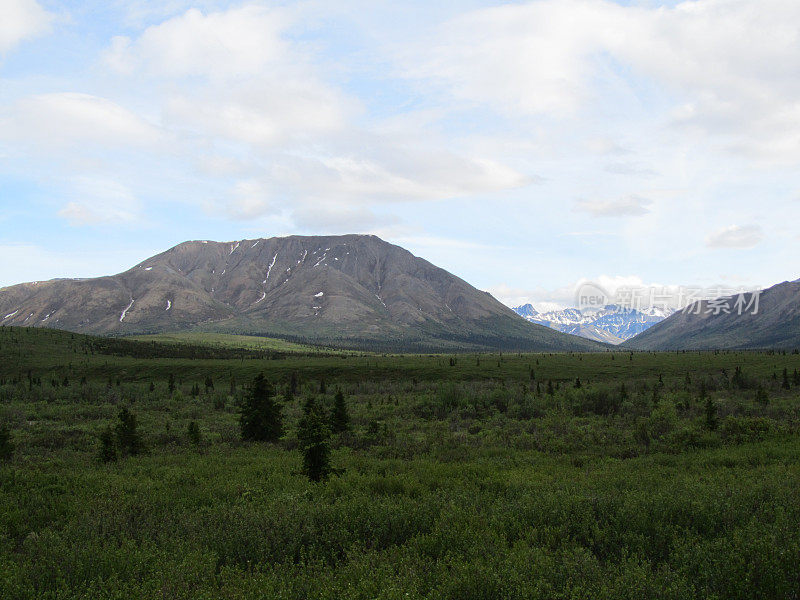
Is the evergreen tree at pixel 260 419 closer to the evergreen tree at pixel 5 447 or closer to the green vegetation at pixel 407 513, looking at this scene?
the green vegetation at pixel 407 513

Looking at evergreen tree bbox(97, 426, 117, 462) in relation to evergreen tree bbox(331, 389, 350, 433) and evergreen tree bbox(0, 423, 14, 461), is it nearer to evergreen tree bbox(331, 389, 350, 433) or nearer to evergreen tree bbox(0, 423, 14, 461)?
evergreen tree bbox(0, 423, 14, 461)

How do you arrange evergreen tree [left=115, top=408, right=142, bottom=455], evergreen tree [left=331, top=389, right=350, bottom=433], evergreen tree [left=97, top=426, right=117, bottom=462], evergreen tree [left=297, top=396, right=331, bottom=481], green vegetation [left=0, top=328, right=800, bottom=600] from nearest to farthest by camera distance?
green vegetation [left=0, top=328, right=800, bottom=600] < evergreen tree [left=297, top=396, right=331, bottom=481] < evergreen tree [left=97, top=426, right=117, bottom=462] < evergreen tree [left=115, top=408, right=142, bottom=455] < evergreen tree [left=331, top=389, right=350, bottom=433]

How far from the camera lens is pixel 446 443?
21.7 meters

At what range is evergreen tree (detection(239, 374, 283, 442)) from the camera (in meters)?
24.0

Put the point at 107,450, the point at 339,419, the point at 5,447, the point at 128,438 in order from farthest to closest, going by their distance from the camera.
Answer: the point at 339,419, the point at 128,438, the point at 5,447, the point at 107,450

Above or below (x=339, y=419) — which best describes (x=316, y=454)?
above

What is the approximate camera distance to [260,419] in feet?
78.8

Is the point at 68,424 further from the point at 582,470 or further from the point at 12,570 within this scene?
the point at 582,470

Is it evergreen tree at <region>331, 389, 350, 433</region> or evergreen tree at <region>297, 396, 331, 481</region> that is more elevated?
evergreen tree at <region>297, 396, 331, 481</region>

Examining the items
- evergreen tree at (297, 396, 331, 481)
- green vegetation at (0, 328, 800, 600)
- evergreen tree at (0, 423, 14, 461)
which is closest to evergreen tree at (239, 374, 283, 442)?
green vegetation at (0, 328, 800, 600)

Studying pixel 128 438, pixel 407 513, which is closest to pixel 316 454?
pixel 407 513

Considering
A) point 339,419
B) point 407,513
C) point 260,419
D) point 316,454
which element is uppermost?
point 407,513

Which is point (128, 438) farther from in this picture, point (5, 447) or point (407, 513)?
point (407, 513)

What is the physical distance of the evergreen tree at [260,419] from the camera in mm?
23953
